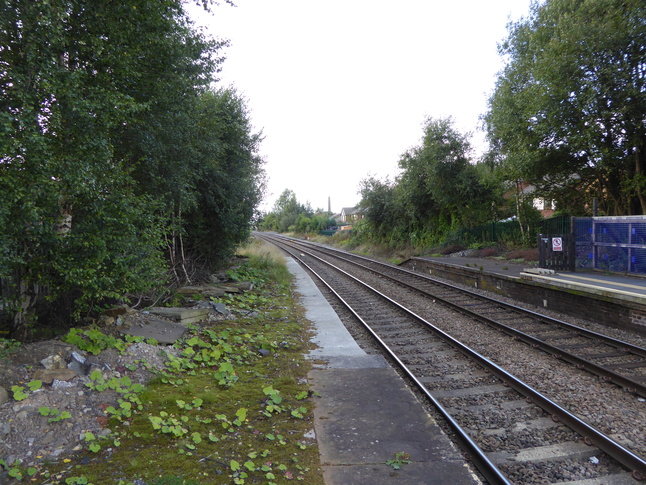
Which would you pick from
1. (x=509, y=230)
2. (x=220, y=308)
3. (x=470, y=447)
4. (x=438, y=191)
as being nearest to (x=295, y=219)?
(x=438, y=191)

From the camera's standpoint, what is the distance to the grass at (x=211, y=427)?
11.0 feet

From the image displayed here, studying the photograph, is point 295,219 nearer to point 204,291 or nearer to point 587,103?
point 587,103

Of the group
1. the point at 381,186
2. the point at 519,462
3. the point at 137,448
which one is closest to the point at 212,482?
the point at 137,448

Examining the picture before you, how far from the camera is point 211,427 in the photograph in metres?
4.21

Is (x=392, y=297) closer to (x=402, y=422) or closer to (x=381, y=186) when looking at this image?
(x=402, y=422)

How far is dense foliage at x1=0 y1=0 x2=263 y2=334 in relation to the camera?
15.0 feet

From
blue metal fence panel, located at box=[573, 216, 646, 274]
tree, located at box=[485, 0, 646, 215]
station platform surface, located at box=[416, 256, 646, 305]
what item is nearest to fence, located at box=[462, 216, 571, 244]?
tree, located at box=[485, 0, 646, 215]

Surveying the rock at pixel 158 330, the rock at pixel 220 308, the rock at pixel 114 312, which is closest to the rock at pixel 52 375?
the rock at pixel 158 330

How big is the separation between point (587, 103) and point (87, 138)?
14.3m

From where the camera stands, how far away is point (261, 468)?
3.48 meters

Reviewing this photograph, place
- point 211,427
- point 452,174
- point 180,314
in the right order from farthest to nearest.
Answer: point 452,174 → point 180,314 → point 211,427

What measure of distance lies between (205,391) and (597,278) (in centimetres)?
1057

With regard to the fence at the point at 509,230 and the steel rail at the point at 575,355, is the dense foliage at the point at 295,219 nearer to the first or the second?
the fence at the point at 509,230

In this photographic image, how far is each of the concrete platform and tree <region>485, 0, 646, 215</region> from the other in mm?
11982
